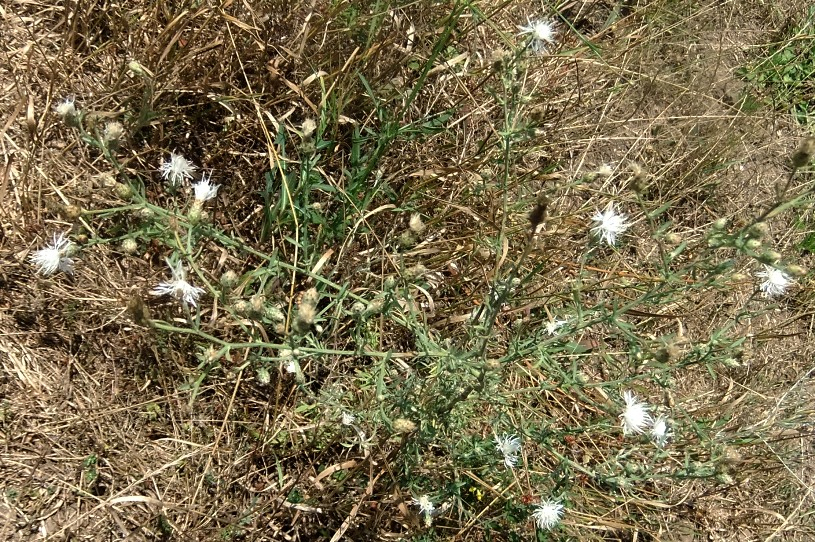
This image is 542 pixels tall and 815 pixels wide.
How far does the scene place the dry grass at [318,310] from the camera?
7.32 feet

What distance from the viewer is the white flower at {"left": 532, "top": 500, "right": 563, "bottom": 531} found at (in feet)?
7.16

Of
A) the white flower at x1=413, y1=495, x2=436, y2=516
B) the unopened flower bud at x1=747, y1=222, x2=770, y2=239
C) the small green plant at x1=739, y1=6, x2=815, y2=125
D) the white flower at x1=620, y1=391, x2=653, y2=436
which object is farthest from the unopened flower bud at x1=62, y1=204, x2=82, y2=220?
the small green plant at x1=739, y1=6, x2=815, y2=125

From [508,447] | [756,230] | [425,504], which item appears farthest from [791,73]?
[425,504]

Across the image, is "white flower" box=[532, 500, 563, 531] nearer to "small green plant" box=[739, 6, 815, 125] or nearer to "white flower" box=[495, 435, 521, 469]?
"white flower" box=[495, 435, 521, 469]

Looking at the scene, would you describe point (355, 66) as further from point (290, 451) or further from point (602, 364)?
point (602, 364)

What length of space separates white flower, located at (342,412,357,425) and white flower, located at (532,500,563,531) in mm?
716

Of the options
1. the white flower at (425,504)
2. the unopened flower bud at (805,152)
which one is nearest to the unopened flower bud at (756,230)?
the unopened flower bud at (805,152)

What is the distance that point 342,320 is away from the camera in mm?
2502

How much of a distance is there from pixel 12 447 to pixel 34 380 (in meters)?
0.24

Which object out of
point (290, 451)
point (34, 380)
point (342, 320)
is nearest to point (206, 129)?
point (342, 320)

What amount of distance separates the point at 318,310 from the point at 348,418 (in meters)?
0.49

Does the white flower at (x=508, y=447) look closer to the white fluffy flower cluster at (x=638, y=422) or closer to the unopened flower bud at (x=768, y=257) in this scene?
the white fluffy flower cluster at (x=638, y=422)

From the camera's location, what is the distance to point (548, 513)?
2.18 m

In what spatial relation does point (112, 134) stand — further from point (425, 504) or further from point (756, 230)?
point (756, 230)
